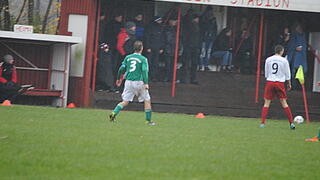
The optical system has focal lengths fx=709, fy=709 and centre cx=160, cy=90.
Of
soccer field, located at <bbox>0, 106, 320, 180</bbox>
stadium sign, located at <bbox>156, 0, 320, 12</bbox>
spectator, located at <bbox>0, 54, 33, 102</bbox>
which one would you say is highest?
stadium sign, located at <bbox>156, 0, 320, 12</bbox>

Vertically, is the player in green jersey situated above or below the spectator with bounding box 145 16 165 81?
below

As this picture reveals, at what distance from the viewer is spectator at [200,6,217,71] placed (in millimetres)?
27469

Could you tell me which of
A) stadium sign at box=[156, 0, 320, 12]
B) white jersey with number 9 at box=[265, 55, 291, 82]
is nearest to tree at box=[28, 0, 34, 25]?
stadium sign at box=[156, 0, 320, 12]

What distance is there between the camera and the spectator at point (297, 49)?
1088 inches

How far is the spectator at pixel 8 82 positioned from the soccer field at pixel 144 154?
1062 centimetres

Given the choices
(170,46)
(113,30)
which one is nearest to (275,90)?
(170,46)

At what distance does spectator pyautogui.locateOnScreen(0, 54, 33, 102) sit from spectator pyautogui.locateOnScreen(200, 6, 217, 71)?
7139mm

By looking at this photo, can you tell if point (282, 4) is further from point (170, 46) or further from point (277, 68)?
point (277, 68)

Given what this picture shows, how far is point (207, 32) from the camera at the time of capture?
27594mm

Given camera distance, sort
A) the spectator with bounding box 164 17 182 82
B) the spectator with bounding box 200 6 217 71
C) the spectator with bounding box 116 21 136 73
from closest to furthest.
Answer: the spectator with bounding box 116 21 136 73
the spectator with bounding box 164 17 182 82
the spectator with bounding box 200 6 217 71

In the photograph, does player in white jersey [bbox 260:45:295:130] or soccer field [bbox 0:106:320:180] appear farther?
player in white jersey [bbox 260:45:295:130]

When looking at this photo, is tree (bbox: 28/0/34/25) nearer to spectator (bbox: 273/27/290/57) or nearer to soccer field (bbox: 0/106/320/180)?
spectator (bbox: 273/27/290/57)

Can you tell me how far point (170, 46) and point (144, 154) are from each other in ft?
57.8

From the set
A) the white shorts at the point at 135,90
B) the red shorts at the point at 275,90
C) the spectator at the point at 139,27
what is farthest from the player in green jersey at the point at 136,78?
the spectator at the point at 139,27
